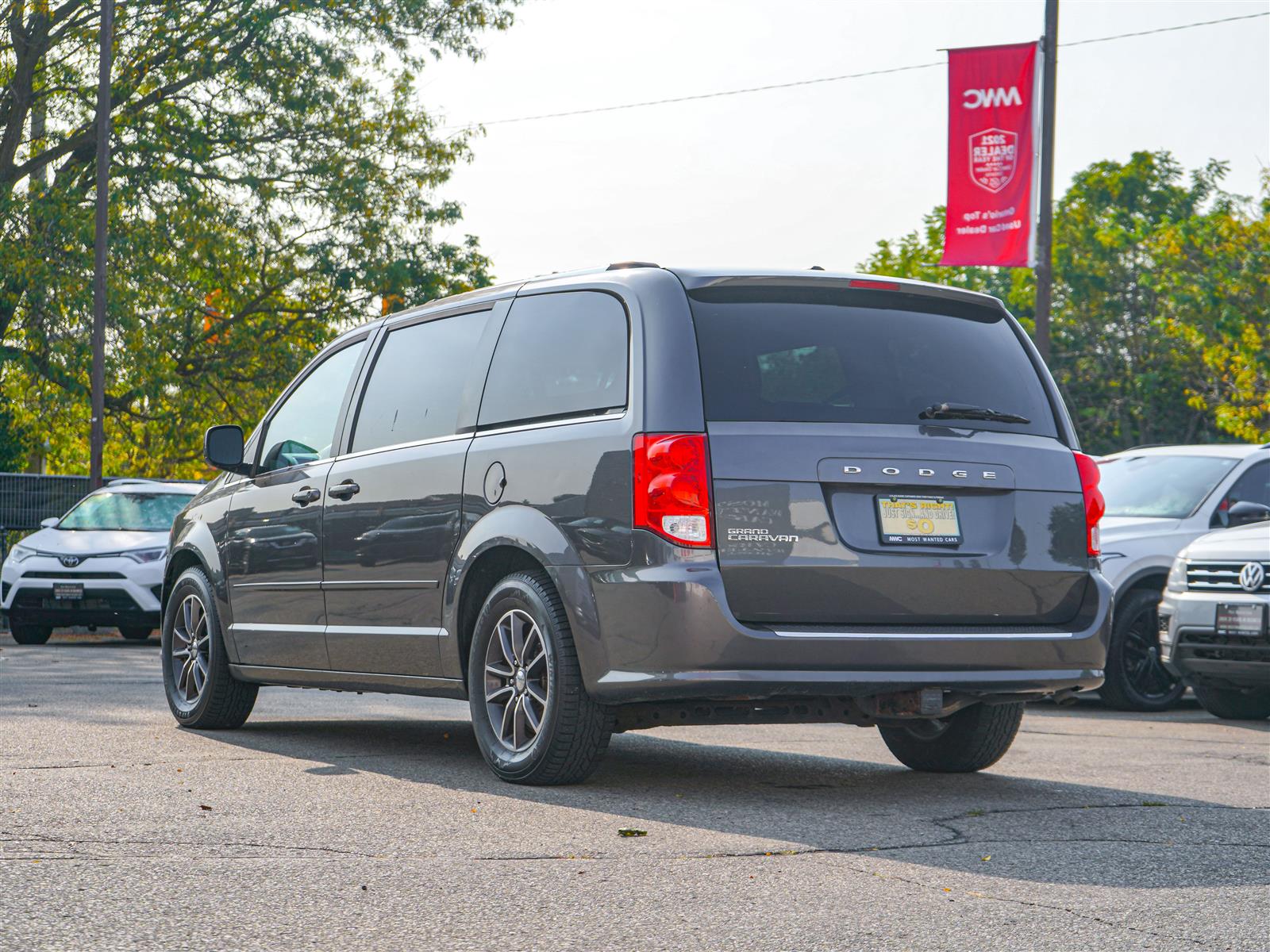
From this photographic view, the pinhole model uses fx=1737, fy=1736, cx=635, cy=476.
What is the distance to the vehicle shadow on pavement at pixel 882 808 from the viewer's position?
5.08m

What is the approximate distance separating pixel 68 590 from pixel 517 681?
11.9 m

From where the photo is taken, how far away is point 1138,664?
38.5ft

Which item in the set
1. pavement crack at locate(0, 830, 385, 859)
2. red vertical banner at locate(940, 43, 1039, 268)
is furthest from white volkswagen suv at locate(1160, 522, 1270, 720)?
red vertical banner at locate(940, 43, 1039, 268)

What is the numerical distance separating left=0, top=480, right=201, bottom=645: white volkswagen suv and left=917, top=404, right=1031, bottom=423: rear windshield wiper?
1194 cm

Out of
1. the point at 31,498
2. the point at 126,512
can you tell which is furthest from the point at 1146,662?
the point at 31,498

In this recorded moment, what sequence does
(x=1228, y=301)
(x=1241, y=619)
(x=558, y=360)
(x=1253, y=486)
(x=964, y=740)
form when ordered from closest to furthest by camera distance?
(x=558, y=360) < (x=964, y=740) < (x=1241, y=619) < (x=1253, y=486) < (x=1228, y=301)

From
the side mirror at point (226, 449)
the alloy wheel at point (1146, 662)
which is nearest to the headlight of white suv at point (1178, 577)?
the alloy wheel at point (1146, 662)

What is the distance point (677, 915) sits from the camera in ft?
13.8

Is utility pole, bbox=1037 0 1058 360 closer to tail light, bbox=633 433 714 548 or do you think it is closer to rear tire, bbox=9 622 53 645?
rear tire, bbox=9 622 53 645

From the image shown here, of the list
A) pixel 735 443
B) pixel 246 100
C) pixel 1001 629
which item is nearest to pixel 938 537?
pixel 1001 629

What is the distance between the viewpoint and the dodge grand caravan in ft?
19.1

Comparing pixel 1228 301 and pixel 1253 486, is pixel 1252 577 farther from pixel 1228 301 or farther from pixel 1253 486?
pixel 1228 301

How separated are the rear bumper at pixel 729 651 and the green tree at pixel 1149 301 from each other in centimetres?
4022

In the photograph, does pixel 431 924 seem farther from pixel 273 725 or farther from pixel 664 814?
pixel 273 725
